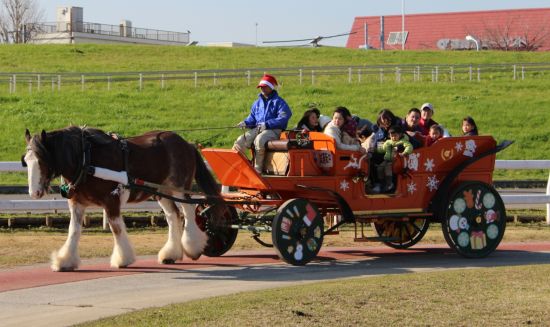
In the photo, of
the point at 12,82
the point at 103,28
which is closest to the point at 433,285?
the point at 12,82

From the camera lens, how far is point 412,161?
13.7 meters

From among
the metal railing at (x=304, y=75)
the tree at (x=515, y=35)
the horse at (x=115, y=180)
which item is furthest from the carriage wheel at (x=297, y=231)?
the tree at (x=515, y=35)

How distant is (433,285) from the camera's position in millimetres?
10898

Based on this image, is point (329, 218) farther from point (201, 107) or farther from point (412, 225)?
point (201, 107)

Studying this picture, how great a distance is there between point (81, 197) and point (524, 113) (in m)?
31.2

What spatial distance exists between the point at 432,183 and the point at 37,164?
510 centimetres

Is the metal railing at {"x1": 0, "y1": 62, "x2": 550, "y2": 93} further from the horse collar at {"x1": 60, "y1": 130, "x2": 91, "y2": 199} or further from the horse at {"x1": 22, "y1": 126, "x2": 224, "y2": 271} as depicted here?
the horse collar at {"x1": 60, "y1": 130, "x2": 91, "y2": 199}

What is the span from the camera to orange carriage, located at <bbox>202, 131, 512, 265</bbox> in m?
12.7

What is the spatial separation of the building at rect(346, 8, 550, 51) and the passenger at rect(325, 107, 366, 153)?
61832 mm

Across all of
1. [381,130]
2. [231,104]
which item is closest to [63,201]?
[381,130]

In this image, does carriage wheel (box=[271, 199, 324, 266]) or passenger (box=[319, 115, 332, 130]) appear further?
passenger (box=[319, 115, 332, 130])

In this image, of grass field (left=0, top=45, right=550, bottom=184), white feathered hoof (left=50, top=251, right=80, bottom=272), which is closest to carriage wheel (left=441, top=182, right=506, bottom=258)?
white feathered hoof (left=50, top=251, right=80, bottom=272)

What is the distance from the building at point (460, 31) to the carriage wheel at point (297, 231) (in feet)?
206

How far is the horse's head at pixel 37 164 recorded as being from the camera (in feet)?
39.0
